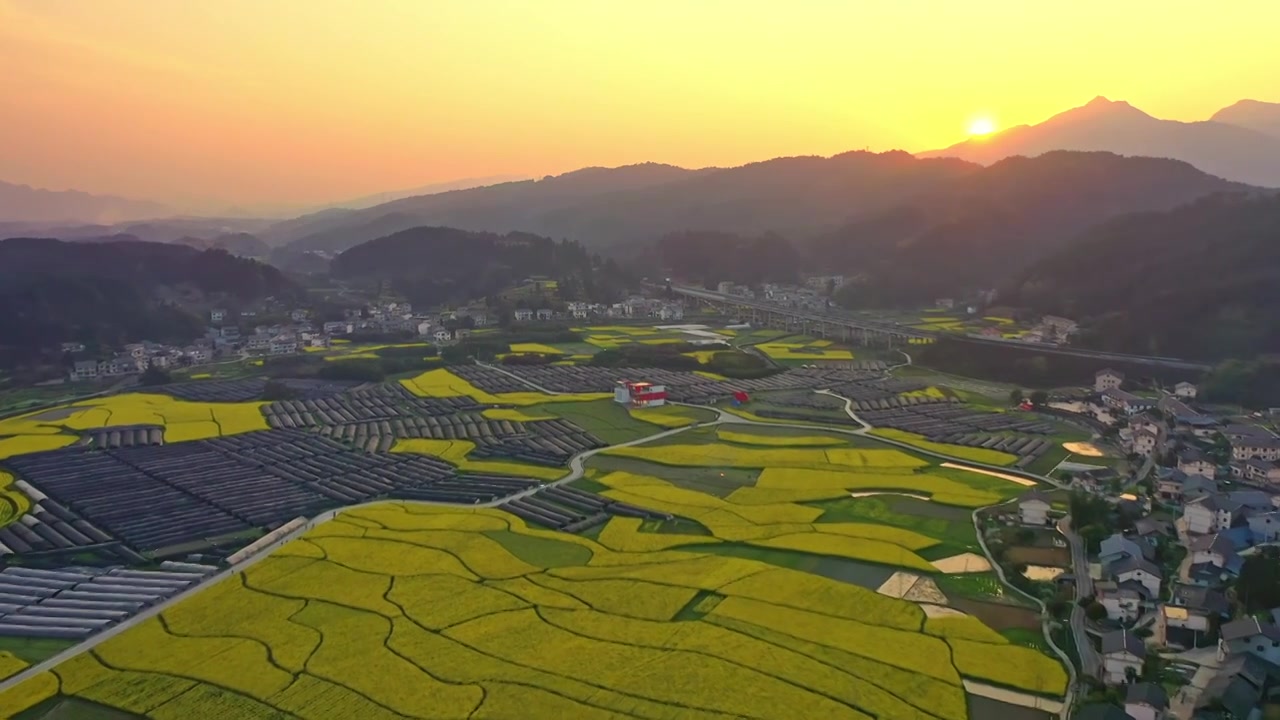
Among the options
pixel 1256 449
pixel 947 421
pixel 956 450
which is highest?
pixel 1256 449

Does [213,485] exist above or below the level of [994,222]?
below

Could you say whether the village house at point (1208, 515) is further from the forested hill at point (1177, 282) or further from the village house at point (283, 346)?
the village house at point (283, 346)

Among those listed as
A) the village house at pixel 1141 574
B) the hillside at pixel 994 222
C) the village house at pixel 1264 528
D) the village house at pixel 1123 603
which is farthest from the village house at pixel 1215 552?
the hillside at pixel 994 222

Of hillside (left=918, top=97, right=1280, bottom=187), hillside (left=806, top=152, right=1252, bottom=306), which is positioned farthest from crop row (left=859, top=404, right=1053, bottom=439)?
hillside (left=918, top=97, right=1280, bottom=187)

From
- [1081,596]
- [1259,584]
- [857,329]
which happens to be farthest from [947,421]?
[857,329]

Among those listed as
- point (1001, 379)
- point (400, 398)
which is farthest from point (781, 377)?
point (400, 398)

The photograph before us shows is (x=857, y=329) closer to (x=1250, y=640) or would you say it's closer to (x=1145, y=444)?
(x=1145, y=444)
